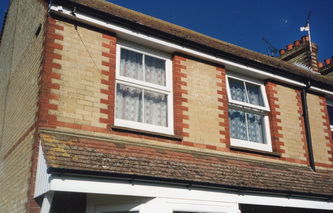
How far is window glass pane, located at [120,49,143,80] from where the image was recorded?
7.32m

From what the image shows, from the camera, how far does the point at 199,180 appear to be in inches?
233

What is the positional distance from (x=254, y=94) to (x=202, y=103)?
1973mm

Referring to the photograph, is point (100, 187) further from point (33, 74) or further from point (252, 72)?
point (252, 72)

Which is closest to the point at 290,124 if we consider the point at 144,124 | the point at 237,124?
the point at 237,124

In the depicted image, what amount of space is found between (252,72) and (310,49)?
6415 millimetres

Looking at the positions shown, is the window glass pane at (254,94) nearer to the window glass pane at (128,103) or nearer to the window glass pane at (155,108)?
the window glass pane at (155,108)

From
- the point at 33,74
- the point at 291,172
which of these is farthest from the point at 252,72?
the point at 33,74

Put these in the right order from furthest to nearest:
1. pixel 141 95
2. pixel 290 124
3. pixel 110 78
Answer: pixel 290 124
pixel 141 95
pixel 110 78

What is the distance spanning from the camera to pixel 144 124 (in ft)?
23.3

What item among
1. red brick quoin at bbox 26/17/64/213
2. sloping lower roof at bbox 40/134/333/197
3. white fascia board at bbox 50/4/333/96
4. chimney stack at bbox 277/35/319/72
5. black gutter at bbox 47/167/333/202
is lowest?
black gutter at bbox 47/167/333/202

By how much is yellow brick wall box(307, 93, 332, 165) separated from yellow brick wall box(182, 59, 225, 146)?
3.10 m

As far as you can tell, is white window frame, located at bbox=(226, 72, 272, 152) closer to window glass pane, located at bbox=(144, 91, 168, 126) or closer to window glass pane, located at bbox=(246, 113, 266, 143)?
window glass pane, located at bbox=(246, 113, 266, 143)

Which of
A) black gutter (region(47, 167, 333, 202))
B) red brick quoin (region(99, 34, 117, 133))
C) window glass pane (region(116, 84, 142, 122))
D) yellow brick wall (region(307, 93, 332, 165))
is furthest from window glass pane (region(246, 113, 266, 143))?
red brick quoin (region(99, 34, 117, 133))

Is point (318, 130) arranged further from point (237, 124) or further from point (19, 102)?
point (19, 102)
